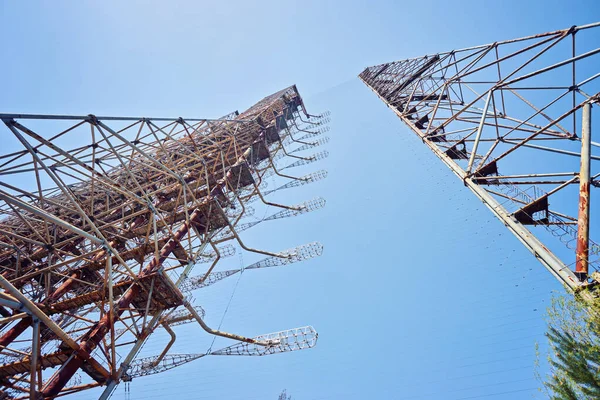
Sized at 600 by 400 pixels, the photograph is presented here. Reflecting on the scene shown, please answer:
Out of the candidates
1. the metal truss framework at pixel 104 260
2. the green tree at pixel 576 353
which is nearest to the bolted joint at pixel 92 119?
the metal truss framework at pixel 104 260

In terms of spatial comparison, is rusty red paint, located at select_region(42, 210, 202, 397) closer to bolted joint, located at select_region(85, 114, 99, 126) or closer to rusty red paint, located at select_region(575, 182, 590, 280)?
bolted joint, located at select_region(85, 114, 99, 126)

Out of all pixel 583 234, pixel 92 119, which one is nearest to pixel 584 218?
pixel 583 234

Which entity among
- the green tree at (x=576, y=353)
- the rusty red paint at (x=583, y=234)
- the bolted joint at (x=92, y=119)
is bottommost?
the green tree at (x=576, y=353)

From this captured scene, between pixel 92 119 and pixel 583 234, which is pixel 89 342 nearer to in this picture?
pixel 92 119

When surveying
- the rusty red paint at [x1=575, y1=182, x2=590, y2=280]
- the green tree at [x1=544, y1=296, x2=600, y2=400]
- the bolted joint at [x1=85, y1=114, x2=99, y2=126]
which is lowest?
the green tree at [x1=544, y1=296, x2=600, y2=400]

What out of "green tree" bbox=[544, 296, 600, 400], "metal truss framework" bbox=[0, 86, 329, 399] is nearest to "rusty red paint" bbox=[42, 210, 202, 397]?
"metal truss framework" bbox=[0, 86, 329, 399]

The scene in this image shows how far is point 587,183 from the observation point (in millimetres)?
5438

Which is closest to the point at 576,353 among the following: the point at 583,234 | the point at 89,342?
the point at 583,234

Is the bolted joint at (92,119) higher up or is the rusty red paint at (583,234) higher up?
the bolted joint at (92,119)

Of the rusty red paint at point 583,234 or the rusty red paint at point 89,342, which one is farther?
the rusty red paint at point 89,342

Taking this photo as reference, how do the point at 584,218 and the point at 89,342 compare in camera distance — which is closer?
the point at 584,218

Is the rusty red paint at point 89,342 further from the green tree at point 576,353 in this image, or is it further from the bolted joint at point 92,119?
the green tree at point 576,353

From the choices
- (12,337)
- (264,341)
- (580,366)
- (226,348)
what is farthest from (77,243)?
(580,366)

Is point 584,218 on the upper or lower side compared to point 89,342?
upper
